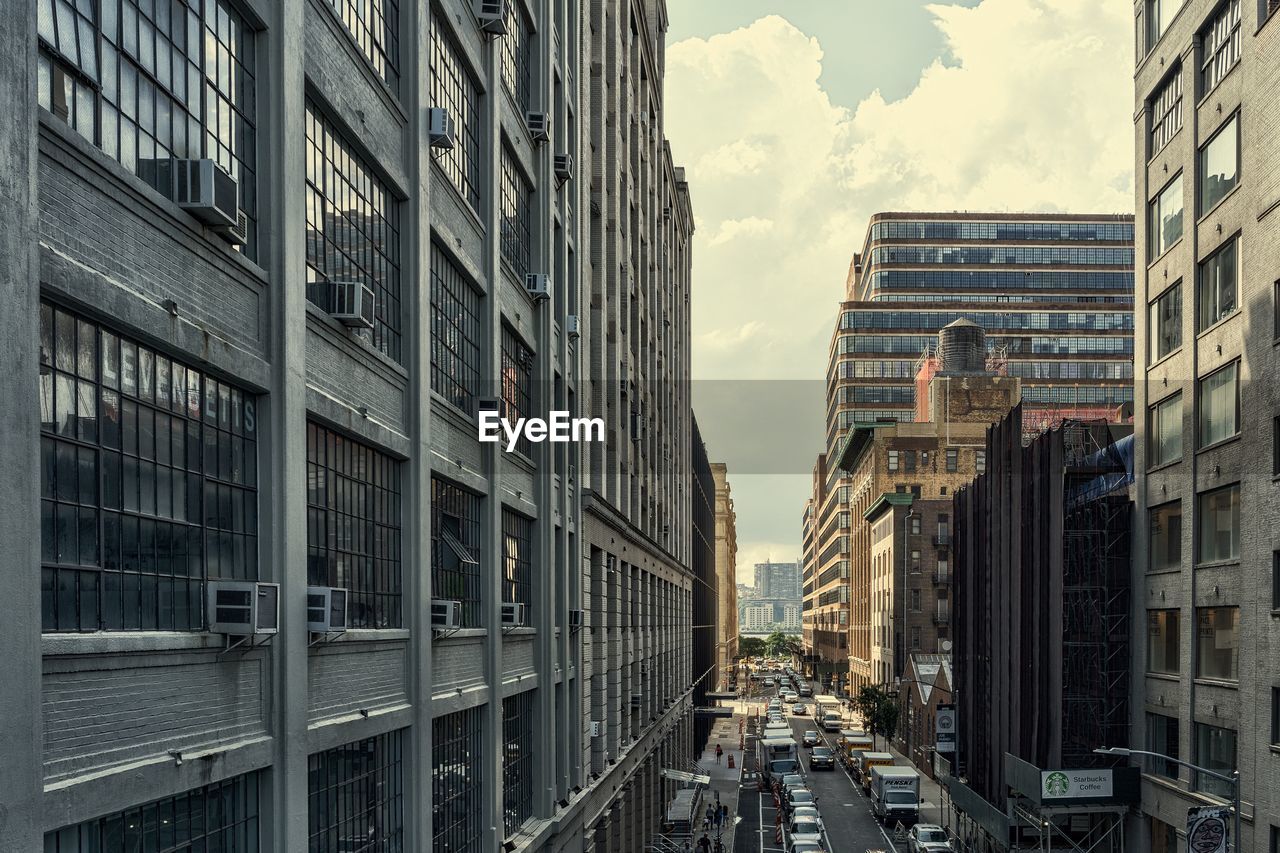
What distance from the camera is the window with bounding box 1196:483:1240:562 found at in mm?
34906

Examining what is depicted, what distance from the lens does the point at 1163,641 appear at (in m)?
40.5

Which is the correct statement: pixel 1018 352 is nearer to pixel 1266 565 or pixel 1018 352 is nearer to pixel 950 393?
pixel 950 393

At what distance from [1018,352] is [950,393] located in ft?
98.4

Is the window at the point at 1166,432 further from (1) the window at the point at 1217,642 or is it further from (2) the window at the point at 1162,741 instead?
(2) the window at the point at 1162,741

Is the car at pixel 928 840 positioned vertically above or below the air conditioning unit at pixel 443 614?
below

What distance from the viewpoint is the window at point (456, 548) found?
73.9 ft

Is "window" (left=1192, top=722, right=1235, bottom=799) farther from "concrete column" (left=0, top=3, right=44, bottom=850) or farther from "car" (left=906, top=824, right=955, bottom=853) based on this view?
"concrete column" (left=0, top=3, right=44, bottom=850)

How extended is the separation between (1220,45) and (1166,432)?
37.5 feet

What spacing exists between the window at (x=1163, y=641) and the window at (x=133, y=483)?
32.8 metres

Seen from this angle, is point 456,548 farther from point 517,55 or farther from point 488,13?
point 517,55

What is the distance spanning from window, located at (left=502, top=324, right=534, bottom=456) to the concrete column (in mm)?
18697

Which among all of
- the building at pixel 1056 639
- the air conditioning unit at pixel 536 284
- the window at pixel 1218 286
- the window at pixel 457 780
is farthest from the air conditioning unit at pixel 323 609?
the building at pixel 1056 639

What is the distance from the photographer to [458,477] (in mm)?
23469

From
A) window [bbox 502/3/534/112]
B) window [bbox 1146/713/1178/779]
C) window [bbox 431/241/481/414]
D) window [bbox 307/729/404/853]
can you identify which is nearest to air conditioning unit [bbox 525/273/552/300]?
window [bbox 502/3/534/112]
